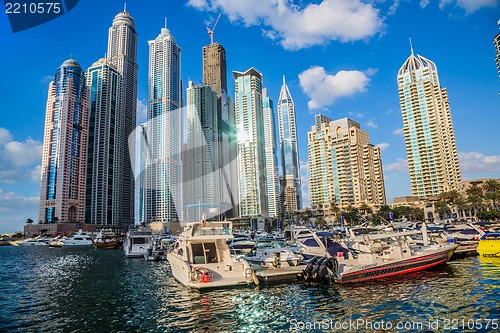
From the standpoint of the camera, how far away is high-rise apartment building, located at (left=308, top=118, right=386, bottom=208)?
154 meters

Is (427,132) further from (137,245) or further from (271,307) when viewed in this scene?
(271,307)

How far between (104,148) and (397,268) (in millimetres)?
189881

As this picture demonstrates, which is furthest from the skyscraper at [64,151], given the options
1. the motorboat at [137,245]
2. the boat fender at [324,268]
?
the boat fender at [324,268]

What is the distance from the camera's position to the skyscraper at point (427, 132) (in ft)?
444

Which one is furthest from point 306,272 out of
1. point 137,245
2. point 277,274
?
point 137,245

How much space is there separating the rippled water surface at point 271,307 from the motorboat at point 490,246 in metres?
6.18

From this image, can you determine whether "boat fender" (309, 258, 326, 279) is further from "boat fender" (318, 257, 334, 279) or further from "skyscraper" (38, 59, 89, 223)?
"skyscraper" (38, 59, 89, 223)

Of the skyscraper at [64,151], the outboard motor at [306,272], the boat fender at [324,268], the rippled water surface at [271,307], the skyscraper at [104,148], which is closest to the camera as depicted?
the rippled water surface at [271,307]

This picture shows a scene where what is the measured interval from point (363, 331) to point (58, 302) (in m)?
17.9

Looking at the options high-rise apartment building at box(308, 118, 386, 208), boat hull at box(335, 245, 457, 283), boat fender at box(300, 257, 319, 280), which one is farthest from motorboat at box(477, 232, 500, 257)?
high-rise apartment building at box(308, 118, 386, 208)

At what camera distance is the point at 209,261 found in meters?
22.8

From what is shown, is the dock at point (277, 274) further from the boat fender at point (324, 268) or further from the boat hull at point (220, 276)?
the boat hull at point (220, 276)

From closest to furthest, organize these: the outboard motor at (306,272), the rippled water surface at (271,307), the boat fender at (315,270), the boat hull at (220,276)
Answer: the rippled water surface at (271,307) → the boat hull at (220,276) → the boat fender at (315,270) → the outboard motor at (306,272)

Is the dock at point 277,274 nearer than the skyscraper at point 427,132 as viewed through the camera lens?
Yes
